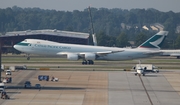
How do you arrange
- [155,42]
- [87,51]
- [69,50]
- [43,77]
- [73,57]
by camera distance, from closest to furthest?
[43,77], [73,57], [69,50], [87,51], [155,42]

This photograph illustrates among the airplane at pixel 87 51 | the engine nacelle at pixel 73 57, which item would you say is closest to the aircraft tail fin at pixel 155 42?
the airplane at pixel 87 51

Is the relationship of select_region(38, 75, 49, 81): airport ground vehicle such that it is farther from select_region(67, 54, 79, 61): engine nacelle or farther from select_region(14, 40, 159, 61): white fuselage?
select_region(14, 40, 159, 61): white fuselage

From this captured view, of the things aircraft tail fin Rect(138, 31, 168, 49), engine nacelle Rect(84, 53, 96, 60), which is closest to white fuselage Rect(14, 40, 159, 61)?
aircraft tail fin Rect(138, 31, 168, 49)

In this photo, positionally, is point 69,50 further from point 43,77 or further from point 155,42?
point 43,77

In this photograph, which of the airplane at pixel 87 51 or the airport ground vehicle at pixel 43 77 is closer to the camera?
the airport ground vehicle at pixel 43 77

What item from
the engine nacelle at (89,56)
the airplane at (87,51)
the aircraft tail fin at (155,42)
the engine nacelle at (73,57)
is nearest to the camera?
the engine nacelle at (89,56)

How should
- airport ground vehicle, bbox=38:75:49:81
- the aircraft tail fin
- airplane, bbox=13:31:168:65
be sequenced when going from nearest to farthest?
airport ground vehicle, bbox=38:75:49:81, airplane, bbox=13:31:168:65, the aircraft tail fin

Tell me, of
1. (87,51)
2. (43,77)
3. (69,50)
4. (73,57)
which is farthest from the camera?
(87,51)

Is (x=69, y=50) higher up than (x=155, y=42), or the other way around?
(x=155, y=42)

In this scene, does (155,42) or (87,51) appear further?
(155,42)

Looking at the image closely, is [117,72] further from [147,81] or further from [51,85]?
[51,85]

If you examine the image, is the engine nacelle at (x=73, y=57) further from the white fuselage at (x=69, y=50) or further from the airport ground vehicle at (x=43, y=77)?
the airport ground vehicle at (x=43, y=77)

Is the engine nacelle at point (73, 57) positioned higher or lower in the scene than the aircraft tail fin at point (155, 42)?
lower

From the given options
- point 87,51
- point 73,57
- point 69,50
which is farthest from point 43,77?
point 87,51
